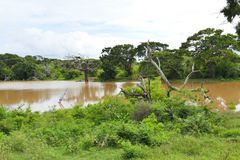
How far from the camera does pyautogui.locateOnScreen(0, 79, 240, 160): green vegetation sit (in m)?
7.62

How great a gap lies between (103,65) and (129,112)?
37226mm

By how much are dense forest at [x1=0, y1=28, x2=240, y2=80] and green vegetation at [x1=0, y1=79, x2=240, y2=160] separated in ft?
16.6

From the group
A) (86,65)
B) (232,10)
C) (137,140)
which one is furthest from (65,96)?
(86,65)

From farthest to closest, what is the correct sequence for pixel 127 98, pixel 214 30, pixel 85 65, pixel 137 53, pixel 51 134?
1. pixel 85 65
2. pixel 137 53
3. pixel 214 30
4. pixel 127 98
5. pixel 51 134

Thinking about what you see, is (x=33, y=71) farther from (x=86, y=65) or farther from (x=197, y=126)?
(x=197, y=126)

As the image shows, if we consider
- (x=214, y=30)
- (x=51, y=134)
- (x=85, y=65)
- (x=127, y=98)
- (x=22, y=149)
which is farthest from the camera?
(x=85, y=65)

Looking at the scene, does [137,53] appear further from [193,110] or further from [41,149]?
[41,149]

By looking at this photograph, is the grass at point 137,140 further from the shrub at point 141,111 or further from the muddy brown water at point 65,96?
the muddy brown water at point 65,96

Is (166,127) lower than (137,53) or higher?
lower

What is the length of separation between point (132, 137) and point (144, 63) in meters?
34.2

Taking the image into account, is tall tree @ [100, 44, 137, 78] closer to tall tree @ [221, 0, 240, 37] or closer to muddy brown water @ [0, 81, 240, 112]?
muddy brown water @ [0, 81, 240, 112]

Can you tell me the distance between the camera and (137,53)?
4956cm

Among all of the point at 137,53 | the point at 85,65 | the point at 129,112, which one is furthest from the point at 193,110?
the point at 85,65

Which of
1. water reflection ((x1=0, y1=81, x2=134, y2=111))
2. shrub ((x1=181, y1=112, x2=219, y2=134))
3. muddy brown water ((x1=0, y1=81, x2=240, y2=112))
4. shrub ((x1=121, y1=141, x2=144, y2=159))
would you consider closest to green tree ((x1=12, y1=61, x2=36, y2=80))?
water reflection ((x1=0, y1=81, x2=134, y2=111))
